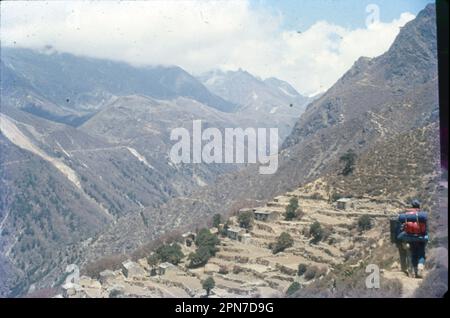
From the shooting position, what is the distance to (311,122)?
94.9 m

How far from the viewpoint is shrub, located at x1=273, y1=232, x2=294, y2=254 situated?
71.5 ft

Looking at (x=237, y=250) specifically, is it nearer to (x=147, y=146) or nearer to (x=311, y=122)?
(x=311, y=122)

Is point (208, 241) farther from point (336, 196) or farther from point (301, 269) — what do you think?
point (301, 269)

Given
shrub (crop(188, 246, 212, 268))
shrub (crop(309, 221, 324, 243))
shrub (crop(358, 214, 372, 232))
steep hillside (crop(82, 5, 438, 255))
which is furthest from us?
steep hillside (crop(82, 5, 438, 255))

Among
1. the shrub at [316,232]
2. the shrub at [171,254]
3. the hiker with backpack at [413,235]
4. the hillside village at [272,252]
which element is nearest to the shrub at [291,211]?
the hillside village at [272,252]

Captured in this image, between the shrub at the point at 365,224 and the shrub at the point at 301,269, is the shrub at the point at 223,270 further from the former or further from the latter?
the shrub at the point at 365,224

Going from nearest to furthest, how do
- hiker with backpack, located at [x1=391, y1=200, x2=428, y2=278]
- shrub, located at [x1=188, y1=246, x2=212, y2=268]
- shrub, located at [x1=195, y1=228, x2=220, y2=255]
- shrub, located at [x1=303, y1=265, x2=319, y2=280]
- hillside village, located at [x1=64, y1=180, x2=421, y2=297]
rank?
hiker with backpack, located at [x1=391, y1=200, x2=428, y2=278]
shrub, located at [x1=303, y1=265, x2=319, y2=280]
hillside village, located at [x1=64, y1=180, x2=421, y2=297]
shrub, located at [x1=188, y1=246, x2=212, y2=268]
shrub, located at [x1=195, y1=228, x2=220, y2=255]

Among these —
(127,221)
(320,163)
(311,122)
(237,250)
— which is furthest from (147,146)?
(237,250)

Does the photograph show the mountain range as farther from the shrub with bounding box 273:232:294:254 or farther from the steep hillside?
the shrub with bounding box 273:232:294:254

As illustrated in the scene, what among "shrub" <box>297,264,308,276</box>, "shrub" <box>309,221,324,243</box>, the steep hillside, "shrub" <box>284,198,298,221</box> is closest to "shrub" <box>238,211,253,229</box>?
"shrub" <box>284,198,298,221</box>

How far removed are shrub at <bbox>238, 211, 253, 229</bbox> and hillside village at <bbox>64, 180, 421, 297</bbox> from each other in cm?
19

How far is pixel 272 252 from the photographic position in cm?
2198

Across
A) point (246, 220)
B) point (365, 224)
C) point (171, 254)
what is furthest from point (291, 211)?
point (171, 254)
